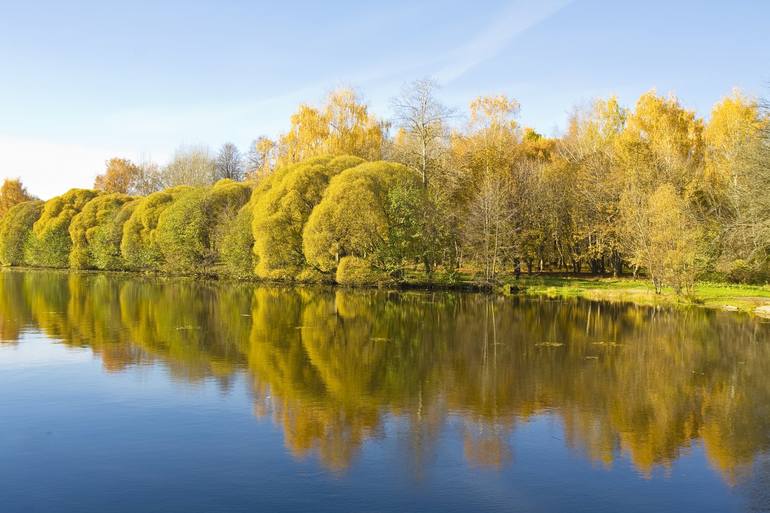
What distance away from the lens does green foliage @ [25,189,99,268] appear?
82.6 meters

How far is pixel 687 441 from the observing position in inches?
568

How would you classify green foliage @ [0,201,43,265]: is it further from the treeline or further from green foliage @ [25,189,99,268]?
the treeline

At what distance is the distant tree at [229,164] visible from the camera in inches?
4535

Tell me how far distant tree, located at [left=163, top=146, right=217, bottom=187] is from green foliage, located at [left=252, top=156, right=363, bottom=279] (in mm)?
42830

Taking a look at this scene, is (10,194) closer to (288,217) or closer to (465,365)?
(288,217)

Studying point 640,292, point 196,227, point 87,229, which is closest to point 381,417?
point 640,292

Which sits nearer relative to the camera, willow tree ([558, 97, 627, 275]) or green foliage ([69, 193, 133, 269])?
willow tree ([558, 97, 627, 275])

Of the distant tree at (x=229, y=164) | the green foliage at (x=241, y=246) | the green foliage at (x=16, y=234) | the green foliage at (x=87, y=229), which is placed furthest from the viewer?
the distant tree at (x=229, y=164)

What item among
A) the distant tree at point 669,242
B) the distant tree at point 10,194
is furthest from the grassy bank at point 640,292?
the distant tree at point 10,194

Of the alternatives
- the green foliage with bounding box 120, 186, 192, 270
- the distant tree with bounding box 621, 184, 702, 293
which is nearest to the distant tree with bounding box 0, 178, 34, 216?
the green foliage with bounding box 120, 186, 192, 270

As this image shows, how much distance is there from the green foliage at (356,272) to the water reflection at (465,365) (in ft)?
32.5

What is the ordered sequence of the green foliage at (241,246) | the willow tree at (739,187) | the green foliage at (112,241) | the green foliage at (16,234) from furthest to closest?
the green foliage at (16,234), the green foliage at (112,241), the green foliage at (241,246), the willow tree at (739,187)

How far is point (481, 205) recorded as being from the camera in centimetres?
5044

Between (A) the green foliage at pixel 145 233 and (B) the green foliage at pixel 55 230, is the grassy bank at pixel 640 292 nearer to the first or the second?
(A) the green foliage at pixel 145 233
